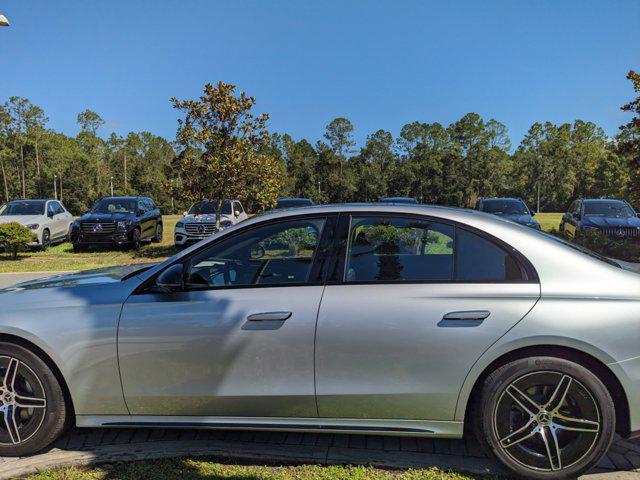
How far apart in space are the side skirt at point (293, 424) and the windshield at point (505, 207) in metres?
14.1

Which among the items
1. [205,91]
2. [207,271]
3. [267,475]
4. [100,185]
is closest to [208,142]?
[205,91]

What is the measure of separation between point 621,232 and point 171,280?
14.8m

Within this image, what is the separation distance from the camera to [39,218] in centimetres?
1566

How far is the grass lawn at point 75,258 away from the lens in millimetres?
11844

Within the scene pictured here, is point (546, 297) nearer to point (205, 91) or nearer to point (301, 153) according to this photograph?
point (205, 91)

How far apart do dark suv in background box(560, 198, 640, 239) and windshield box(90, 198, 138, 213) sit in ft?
46.9

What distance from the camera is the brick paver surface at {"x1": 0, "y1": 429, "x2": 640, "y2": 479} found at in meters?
2.88

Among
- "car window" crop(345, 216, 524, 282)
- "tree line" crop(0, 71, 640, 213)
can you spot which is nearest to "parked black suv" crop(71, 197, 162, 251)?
"car window" crop(345, 216, 524, 282)

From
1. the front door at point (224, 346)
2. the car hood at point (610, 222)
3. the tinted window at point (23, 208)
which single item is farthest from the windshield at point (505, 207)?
the tinted window at point (23, 208)

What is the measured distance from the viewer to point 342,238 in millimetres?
2941

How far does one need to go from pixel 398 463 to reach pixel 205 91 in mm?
12568

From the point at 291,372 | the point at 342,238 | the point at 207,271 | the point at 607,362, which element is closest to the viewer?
the point at 607,362

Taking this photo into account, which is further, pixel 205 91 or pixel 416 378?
pixel 205 91

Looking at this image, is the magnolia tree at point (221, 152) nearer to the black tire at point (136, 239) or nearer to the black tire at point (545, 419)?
the black tire at point (136, 239)
